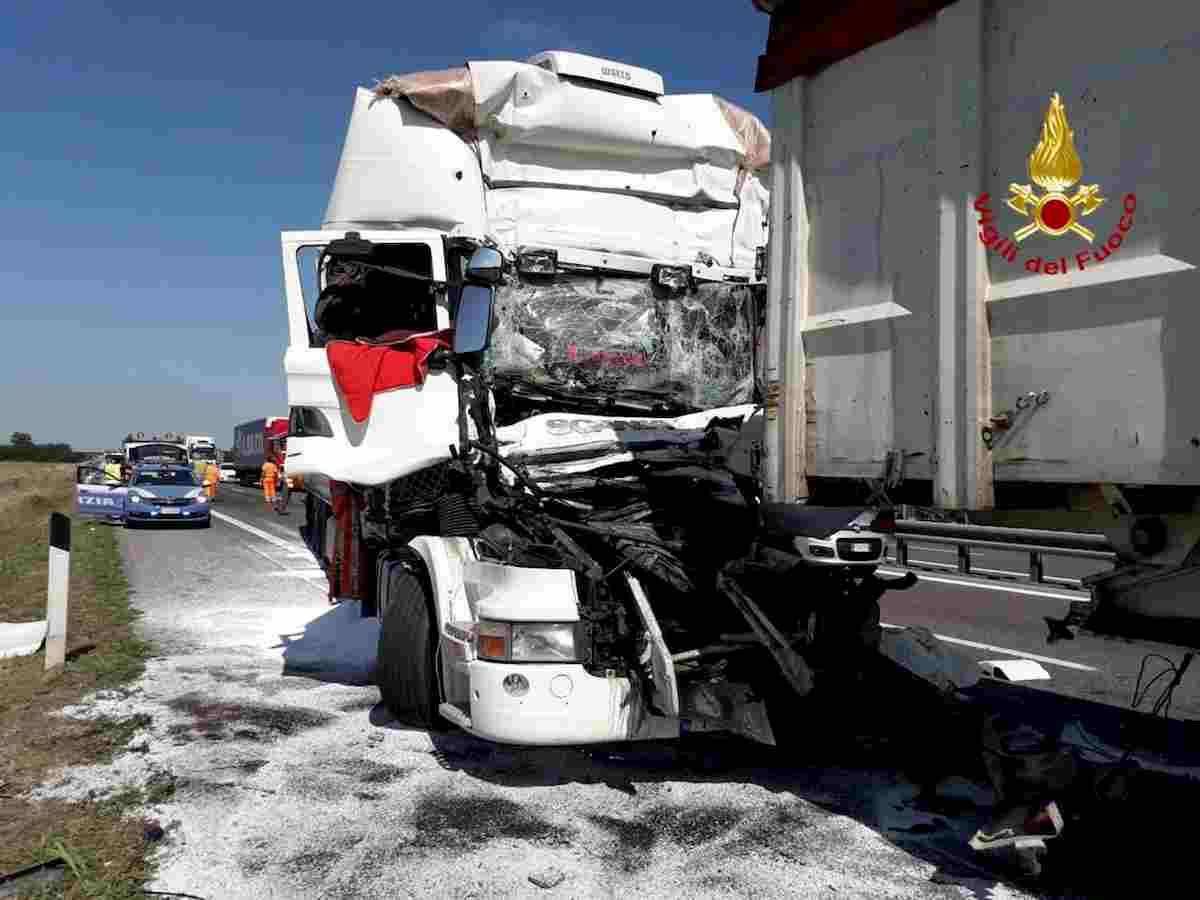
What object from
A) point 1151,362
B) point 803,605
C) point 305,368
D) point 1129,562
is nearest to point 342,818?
point 803,605

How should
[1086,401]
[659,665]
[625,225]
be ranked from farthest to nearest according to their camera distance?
[625,225] → [659,665] → [1086,401]

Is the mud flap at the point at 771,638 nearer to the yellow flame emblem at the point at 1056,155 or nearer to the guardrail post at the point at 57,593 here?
the yellow flame emblem at the point at 1056,155

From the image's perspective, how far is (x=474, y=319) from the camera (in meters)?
5.25

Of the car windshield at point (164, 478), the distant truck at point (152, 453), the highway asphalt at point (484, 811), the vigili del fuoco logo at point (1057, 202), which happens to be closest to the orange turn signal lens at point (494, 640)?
the highway asphalt at point (484, 811)

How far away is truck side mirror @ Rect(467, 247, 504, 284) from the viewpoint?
5.20 m

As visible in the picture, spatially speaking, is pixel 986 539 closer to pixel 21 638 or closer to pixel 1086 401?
pixel 1086 401

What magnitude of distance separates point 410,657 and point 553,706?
1251 mm

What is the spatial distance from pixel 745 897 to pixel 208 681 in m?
4.36

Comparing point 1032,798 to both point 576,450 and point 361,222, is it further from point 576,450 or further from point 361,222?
point 361,222

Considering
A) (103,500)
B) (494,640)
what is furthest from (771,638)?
(103,500)

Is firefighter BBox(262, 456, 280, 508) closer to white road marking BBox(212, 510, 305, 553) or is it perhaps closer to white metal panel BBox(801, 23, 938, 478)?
white road marking BBox(212, 510, 305, 553)

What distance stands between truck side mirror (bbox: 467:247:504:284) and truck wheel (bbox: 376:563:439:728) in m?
1.60

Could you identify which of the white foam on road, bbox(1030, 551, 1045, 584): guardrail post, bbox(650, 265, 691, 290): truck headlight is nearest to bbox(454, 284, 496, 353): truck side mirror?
bbox(650, 265, 691, 290): truck headlight

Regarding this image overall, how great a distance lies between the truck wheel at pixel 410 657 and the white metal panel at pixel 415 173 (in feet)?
6.56
